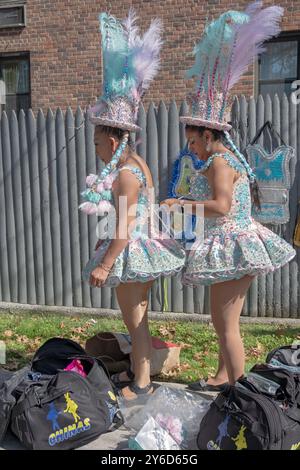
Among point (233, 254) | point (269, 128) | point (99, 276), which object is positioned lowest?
point (99, 276)

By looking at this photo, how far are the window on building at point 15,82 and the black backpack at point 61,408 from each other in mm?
8380

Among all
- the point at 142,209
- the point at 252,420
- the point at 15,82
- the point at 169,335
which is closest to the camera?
the point at 252,420

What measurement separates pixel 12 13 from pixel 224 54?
8.35 metres

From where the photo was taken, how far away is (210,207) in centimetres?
293

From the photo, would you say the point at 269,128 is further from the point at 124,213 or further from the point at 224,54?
the point at 124,213

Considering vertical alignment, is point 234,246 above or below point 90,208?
below

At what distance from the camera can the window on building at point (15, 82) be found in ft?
34.2

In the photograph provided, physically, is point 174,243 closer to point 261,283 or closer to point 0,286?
point 261,283

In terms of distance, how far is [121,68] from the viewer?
10.6 feet

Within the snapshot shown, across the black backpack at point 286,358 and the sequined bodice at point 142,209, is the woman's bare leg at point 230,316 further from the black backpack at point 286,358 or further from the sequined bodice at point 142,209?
the sequined bodice at point 142,209

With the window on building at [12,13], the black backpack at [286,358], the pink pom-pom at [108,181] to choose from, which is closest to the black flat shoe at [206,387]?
the black backpack at [286,358]

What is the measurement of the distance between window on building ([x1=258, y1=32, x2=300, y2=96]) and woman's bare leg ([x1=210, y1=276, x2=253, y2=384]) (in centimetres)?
660

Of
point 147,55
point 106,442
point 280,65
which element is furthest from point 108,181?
point 280,65

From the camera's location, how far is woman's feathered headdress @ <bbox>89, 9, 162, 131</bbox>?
10.5ft
